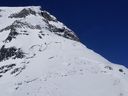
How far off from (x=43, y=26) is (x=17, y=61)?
2690 centimetres

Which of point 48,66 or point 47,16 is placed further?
point 47,16

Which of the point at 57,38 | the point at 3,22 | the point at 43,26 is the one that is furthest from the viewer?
the point at 3,22

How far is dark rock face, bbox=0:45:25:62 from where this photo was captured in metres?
118

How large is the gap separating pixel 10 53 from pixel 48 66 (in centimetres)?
1794

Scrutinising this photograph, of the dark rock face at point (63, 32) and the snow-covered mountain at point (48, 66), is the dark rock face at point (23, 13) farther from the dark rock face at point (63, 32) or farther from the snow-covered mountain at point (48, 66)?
the dark rock face at point (63, 32)

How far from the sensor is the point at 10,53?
121125mm

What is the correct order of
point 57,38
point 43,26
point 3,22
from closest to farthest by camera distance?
point 57,38 < point 43,26 < point 3,22

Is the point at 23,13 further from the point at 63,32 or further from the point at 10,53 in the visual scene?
the point at 10,53

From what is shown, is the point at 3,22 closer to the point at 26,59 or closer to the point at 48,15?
the point at 48,15

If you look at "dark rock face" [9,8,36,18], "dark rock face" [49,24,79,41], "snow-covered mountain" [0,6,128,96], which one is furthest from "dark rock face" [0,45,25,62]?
"dark rock face" [9,8,36,18]

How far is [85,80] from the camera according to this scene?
10306 centimetres

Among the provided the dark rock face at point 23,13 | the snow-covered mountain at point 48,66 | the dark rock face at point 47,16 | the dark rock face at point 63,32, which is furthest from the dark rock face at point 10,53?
the dark rock face at point 47,16

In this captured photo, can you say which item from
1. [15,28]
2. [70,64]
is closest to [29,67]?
[70,64]

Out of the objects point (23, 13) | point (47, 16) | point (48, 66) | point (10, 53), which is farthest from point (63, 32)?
point (48, 66)
